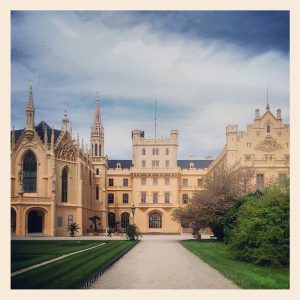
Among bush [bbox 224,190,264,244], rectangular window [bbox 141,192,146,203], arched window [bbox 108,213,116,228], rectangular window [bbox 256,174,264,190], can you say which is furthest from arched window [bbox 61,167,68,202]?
bush [bbox 224,190,264,244]

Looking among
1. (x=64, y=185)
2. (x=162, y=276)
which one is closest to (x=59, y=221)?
(x=64, y=185)

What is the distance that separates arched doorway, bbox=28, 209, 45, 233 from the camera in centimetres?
3994

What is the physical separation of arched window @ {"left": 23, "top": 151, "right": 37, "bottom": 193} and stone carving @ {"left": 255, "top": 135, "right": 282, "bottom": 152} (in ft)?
63.9

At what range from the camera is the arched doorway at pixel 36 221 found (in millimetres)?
39938

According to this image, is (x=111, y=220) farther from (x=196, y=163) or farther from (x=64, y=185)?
(x=64, y=185)

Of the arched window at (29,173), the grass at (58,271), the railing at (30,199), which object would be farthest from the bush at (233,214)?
the arched window at (29,173)

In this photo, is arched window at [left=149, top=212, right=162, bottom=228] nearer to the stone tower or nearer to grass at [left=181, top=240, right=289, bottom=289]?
the stone tower

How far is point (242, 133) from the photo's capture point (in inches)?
1630

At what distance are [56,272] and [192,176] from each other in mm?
45786

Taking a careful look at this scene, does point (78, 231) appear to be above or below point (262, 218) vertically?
below
